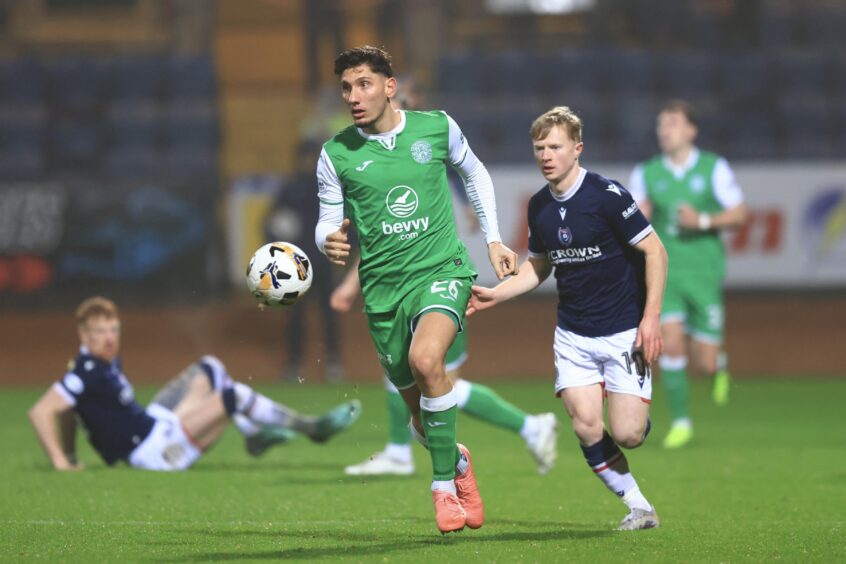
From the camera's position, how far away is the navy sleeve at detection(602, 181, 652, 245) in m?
6.13

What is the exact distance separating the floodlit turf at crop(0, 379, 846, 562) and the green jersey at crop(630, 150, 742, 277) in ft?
4.28

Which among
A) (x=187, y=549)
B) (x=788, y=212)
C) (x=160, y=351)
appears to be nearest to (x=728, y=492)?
(x=187, y=549)

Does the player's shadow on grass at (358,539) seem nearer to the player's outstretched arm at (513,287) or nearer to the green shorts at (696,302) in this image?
the player's outstretched arm at (513,287)

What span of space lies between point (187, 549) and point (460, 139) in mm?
2072

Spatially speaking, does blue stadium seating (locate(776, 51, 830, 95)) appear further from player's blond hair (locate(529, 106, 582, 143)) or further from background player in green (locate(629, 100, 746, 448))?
player's blond hair (locate(529, 106, 582, 143))

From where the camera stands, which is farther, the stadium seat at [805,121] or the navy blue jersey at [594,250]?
the stadium seat at [805,121]

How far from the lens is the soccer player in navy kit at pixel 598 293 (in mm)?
6125

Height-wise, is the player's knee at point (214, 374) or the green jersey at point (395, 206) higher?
the green jersey at point (395, 206)

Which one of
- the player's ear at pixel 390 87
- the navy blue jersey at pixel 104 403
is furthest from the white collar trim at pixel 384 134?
the navy blue jersey at pixel 104 403

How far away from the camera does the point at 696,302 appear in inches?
401

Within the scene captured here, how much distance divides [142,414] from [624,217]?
3.70 meters

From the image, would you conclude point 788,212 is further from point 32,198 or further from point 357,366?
point 32,198

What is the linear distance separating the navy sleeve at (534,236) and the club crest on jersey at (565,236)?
0.12 metres

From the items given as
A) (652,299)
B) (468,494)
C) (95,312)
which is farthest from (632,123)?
(468,494)
